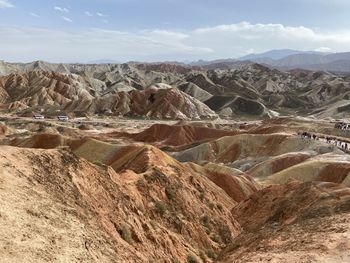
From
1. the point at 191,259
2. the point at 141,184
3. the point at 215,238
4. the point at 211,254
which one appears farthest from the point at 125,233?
the point at 215,238

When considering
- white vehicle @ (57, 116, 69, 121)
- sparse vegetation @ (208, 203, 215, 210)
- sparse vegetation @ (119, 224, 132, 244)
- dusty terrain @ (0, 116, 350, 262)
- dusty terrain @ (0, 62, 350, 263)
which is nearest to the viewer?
dusty terrain @ (0, 116, 350, 262)

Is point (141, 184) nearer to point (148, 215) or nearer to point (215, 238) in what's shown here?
point (148, 215)

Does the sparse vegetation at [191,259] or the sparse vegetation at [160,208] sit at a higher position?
the sparse vegetation at [160,208]

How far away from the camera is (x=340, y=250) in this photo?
21.2 m

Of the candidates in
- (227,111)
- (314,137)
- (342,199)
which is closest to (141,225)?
(342,199)

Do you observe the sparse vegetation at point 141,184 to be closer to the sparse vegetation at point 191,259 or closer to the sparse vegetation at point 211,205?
the sparse vegetation at point 211,205

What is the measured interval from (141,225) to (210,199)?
12.4 meters

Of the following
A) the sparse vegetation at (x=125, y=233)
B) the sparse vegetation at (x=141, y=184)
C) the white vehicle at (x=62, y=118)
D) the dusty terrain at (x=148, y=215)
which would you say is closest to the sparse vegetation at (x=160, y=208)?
the dusty terrain at (x=148, y=215)

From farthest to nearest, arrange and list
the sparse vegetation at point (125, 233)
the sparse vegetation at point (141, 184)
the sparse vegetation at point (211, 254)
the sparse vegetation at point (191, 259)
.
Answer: the sparse vegetation at point (141, 184) < the sparse vegetation at point (211, 254) < the sparse vegetation at point (191, 259) < the sparse vegetation at point (125, 233)

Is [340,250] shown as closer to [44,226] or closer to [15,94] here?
[44,226]

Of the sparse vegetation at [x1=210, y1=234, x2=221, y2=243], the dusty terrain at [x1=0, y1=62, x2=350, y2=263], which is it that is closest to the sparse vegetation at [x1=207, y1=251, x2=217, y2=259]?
the dusty terrain at [x1=0, y1=62, x2=350, y2=263]

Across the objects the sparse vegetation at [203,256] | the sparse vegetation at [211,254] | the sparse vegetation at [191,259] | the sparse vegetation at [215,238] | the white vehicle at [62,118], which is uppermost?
the sparse vegetation at [191,259]

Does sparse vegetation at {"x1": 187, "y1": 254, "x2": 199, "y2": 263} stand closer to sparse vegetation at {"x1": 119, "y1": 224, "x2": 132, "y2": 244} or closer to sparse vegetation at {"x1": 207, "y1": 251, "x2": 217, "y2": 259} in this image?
sparse vegetation at {"x1": 207, "y1": 251, "x2": 217, "y2": 259}

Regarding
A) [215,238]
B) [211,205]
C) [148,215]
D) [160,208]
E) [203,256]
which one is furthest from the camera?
[211,205]
